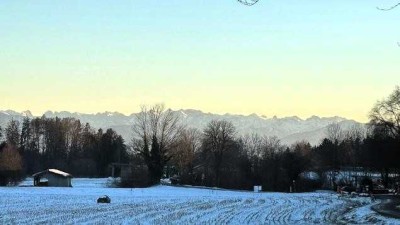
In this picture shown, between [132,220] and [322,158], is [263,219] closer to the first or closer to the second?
[132,220]

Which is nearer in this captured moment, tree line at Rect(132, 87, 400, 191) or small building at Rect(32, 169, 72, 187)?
tree line at Rect(132, 87, 400, 191)

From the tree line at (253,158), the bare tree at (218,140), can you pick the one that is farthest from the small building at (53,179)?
the bare tree at (218,140)

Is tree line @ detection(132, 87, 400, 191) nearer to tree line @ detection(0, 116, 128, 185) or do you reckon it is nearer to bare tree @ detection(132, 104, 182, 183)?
bare tree @ detection(132, 104, 182, 183)

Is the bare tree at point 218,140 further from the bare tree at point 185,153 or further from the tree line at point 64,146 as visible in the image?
the tree line at point 64,146

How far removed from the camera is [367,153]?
9719 cm

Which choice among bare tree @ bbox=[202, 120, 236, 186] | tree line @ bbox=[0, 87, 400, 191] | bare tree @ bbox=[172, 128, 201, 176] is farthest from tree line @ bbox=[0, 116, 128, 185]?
bare tree @ bbox=[202, 120, 236, 186]

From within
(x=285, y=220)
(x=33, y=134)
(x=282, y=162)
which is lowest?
(x=285, y=220)

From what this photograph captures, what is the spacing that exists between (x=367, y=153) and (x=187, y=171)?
1378 inches

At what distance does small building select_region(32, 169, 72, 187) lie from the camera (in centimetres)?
10519

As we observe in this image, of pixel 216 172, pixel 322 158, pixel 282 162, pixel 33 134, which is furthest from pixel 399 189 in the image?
pixel 33 134

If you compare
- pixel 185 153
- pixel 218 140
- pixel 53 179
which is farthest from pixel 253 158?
pixel 53 179

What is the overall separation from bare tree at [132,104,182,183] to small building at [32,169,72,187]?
14650 millimetres

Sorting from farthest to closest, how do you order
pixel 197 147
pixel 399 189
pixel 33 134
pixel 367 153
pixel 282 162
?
1. pixel 33 134
2. pixel 197 147
3. pixel 282 162
4. pixel 367 153
5. pixel 399 189

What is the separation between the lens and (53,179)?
107 m
